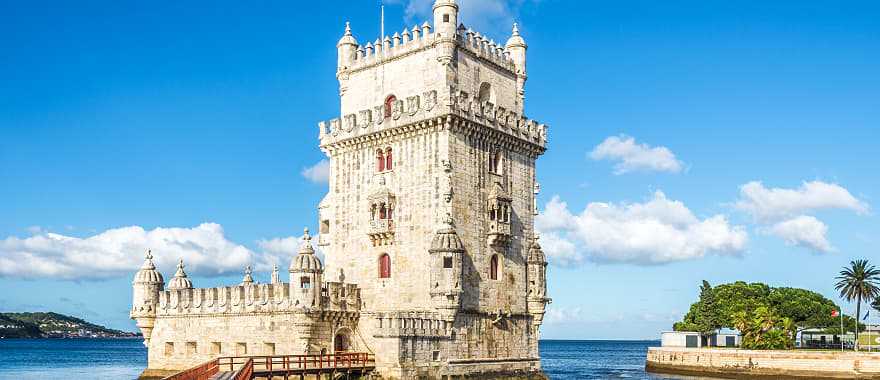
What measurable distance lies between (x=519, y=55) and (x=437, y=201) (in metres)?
13.4

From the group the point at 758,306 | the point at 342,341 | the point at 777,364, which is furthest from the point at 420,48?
the point at 758,306

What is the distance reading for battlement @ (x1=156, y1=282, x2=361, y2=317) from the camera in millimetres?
53000

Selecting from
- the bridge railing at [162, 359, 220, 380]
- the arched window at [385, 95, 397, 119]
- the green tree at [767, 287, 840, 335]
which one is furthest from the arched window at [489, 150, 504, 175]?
the green tree at [767, 287, 840, 335]

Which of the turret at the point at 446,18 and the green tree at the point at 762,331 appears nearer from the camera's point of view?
the turret at the point at 446,18

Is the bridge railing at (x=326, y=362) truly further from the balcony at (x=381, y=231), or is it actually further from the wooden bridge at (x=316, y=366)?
the balcony at (x=381, y=231)

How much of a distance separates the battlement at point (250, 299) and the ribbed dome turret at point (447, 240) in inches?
244

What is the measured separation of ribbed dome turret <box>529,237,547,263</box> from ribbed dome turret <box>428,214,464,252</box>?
7821 mm

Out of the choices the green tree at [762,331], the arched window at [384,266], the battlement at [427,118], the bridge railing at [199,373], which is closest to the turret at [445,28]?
the battlement at [427,118]

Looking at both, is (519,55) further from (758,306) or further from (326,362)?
(758,306)

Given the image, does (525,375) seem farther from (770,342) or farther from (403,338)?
(770,342)

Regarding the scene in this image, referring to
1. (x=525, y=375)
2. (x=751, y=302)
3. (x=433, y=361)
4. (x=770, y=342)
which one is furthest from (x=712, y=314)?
(x=433, y=361)

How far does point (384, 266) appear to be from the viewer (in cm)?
5509

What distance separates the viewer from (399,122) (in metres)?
54.7

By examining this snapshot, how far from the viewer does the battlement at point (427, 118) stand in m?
53.3
